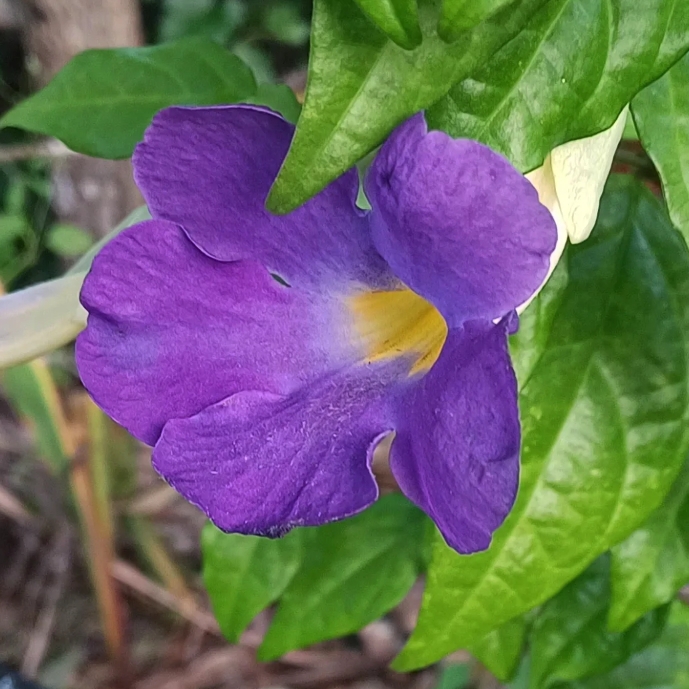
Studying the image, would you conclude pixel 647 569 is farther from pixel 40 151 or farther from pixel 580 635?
pixel 40 151

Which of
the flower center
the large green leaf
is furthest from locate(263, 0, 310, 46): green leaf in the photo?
the flower center

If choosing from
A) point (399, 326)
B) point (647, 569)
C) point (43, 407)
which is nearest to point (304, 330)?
point (399, 326)

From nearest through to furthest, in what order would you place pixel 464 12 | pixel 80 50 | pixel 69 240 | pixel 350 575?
1. pixel 464 12
2. pixel 350 575
3. pixel 80 50
4. pixel 69 240

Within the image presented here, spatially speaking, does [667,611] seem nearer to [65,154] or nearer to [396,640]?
[396,640]

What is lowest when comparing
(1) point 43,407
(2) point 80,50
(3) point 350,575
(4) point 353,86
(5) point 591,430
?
(1) point 43,407

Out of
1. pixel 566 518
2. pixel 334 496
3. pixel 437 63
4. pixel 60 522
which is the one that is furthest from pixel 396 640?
pixel 437 63

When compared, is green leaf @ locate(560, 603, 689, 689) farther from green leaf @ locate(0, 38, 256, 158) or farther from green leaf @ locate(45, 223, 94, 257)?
green leaf @ locate(45, 223, 94, 257)

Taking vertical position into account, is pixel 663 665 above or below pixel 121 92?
below
